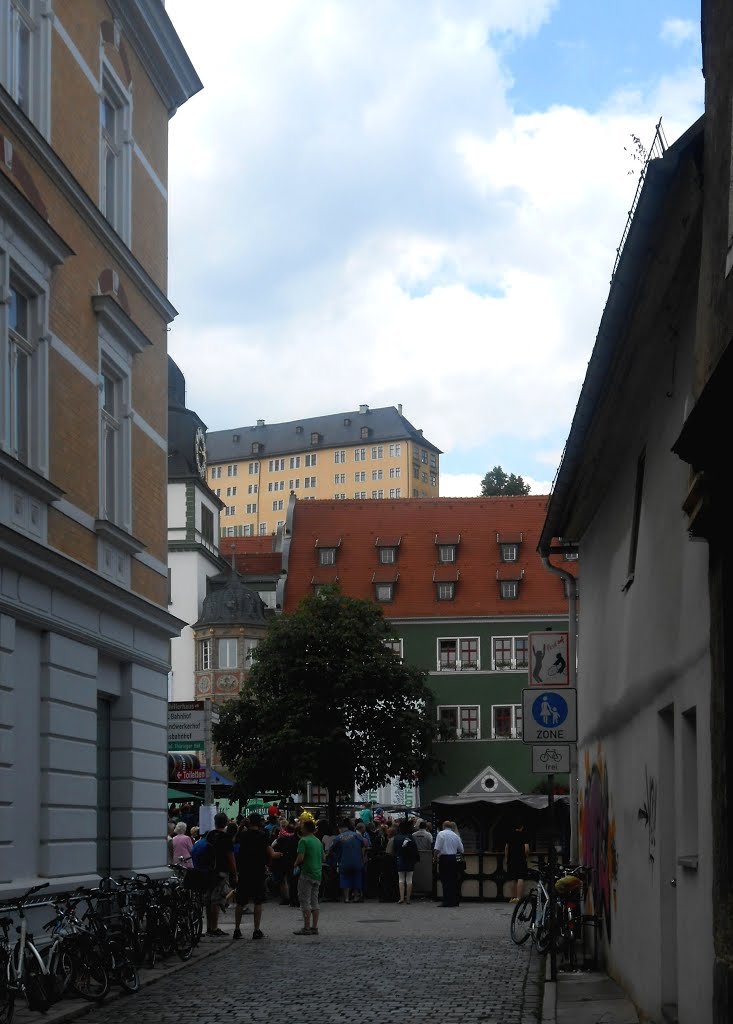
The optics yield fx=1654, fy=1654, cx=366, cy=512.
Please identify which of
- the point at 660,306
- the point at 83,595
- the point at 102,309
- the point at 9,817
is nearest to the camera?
the point at 660,306

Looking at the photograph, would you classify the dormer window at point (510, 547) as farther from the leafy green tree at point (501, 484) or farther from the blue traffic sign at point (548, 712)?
the blue traffic sign at point (548, 712)

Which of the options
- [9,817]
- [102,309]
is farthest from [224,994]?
[102,309]

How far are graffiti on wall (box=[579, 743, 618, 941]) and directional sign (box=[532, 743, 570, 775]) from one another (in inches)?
26.7

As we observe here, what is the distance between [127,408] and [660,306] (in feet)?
36.8

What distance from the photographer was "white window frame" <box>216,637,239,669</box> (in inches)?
3602

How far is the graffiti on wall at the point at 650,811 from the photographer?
12773mm

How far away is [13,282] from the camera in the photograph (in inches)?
670

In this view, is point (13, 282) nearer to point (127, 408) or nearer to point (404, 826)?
point (127, 408)

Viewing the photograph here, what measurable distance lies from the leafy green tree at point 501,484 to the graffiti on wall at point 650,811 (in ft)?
328

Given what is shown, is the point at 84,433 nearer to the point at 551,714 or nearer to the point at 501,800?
the point at 551,714

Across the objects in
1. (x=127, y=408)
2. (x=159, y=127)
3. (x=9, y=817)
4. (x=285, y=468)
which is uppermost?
(x=285, y=468)

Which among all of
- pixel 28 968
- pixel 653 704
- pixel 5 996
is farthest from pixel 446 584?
pixel 5 996

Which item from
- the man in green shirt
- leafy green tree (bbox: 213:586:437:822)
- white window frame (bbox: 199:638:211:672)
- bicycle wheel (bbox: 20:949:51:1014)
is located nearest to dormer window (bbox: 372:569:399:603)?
white window frame (bbox: 199:638:211:672)

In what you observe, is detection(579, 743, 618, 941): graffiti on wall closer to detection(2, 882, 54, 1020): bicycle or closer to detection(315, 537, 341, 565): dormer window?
detection(2, 882, 54, 1020): bicycle
